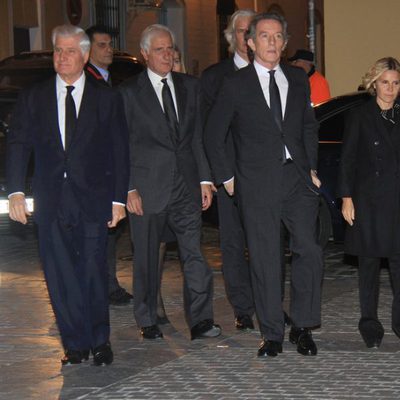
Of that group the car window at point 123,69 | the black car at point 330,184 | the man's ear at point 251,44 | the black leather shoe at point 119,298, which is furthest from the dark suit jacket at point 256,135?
the car window at point 123,69

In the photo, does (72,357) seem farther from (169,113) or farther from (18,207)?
(169,113)

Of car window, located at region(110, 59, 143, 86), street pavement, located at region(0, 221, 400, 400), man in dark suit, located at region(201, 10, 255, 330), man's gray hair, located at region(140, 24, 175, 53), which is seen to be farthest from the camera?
car window, located at region(110, 59, 143, 86)

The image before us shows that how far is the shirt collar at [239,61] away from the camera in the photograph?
9.09 m

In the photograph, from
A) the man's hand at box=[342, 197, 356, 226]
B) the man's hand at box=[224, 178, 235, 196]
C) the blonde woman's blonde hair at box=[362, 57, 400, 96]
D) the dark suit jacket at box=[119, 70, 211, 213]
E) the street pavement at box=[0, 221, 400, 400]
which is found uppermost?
the blonde woman's blonde hair at box=[362, 57, 400, 96]

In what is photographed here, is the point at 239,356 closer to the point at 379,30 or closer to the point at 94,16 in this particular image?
the point at 379,30

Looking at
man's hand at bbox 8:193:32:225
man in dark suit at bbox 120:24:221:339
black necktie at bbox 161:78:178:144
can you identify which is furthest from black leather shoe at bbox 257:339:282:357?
man's hand at bbox 8:193:32:225

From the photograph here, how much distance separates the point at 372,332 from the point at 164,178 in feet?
5.44

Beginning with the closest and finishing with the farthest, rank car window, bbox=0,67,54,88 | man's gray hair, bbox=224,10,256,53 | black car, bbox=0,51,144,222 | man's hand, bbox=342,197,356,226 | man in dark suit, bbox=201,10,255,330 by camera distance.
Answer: man's hand, bbox=342,197,356,226 < man's gray hair, bbox=224,10,256,53 < man in dark suit, bbox=201,10,255,330 < black car, bbox=0,51,144,222 < car window, bbox=0,67,54,88

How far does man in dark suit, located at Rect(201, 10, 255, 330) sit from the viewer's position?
358 inches

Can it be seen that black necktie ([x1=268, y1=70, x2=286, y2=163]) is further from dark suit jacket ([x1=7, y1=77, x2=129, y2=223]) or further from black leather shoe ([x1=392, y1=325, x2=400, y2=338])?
black leather shoe ([x1=392, y1=325, x2=400, y2=338])

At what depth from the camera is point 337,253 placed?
13.2 metres

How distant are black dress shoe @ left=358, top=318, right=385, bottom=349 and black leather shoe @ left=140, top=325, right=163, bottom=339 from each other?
1.35 meters

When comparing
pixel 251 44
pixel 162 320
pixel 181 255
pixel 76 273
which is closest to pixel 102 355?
pixel 76 273

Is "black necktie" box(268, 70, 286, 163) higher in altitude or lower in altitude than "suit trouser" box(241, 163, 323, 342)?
higher
